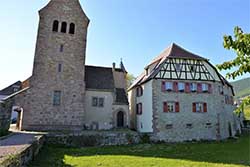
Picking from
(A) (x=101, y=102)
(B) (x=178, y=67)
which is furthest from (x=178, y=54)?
(A) (x=101, y=102)

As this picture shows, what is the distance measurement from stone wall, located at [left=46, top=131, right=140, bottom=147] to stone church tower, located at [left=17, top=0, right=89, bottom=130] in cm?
347

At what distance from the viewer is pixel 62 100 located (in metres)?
20.4

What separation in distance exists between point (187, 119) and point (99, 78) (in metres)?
11.1

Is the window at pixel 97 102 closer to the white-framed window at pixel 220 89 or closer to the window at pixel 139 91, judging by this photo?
the window at pixel 139 91

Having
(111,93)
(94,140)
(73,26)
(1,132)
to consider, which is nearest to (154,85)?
(111,93)

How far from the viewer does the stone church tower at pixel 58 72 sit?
19.6 m

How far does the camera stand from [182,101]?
21734mm

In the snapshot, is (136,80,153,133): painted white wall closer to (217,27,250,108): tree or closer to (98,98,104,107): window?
(98,98,104,107): window

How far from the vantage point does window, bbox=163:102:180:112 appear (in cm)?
2124

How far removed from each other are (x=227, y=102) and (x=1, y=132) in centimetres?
2494

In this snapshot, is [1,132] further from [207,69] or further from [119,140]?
[207,69]

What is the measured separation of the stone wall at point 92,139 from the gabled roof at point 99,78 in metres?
7.18

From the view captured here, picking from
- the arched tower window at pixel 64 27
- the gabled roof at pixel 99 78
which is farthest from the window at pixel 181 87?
the arched tower window at pixel 64 27

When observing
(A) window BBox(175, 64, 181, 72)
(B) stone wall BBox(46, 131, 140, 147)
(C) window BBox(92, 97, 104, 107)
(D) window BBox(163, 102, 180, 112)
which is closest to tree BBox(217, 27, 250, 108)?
(B) stone wall BBox(46, 131, 140, 147)
